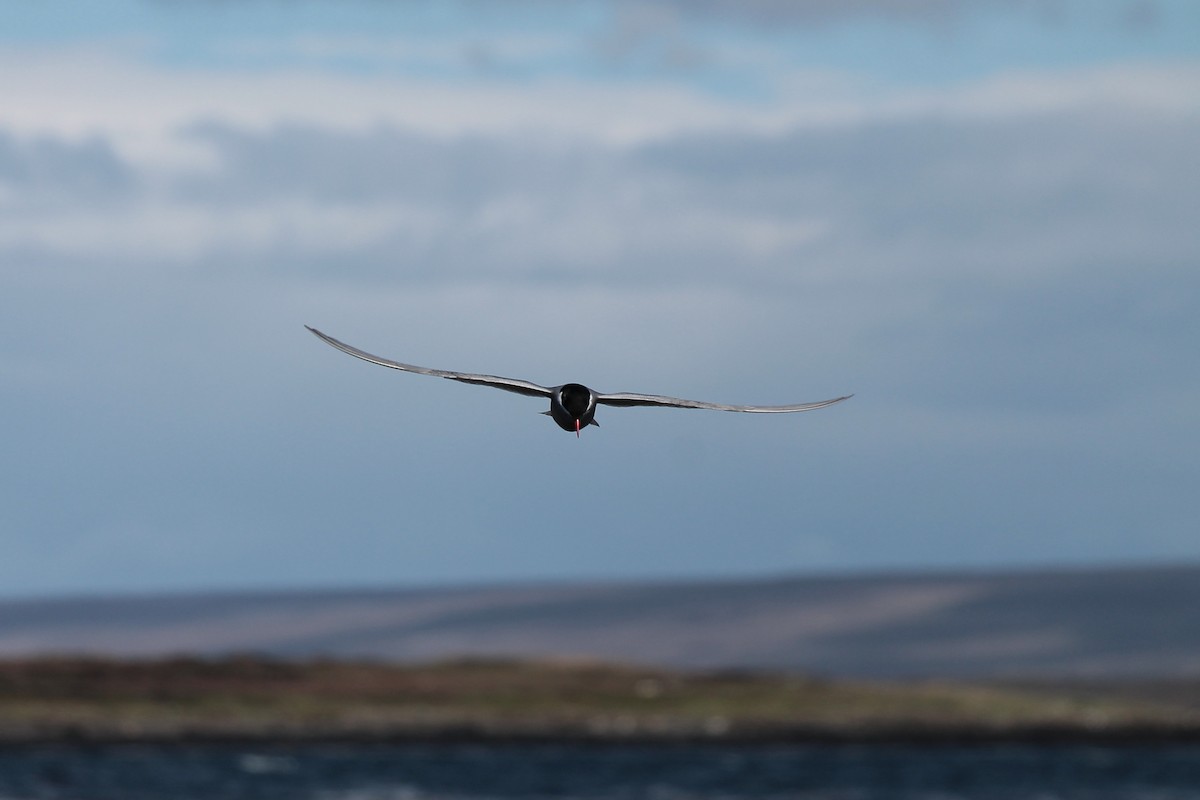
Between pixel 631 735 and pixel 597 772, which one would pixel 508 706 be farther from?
pixel 597 772

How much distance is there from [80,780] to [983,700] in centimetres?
5657

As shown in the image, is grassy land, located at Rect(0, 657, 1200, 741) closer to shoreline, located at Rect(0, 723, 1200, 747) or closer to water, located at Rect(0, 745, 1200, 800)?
shoreline, located at Rect(0, 723, 1200, 747)

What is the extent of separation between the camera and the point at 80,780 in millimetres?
90438

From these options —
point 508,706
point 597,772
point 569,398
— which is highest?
point 569,398

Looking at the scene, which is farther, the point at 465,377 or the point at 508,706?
the point at 508,706

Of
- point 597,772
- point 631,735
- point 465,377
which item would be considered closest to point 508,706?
point 631,735

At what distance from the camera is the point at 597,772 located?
321ft

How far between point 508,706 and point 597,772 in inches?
845

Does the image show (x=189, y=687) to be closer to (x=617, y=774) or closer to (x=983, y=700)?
(x=617, y=774)

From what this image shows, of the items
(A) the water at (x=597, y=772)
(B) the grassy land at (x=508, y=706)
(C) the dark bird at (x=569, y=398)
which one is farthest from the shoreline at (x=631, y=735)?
(C) the dark bird at (x=569, y=398)

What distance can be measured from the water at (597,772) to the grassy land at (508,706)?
11.7 feet

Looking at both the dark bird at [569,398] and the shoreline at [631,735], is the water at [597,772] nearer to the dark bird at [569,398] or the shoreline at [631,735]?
the shoreline at [631,735]

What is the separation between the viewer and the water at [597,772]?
3509 inches

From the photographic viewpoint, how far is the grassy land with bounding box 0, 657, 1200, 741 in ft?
364
